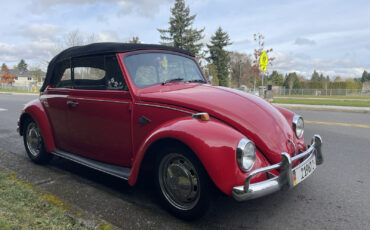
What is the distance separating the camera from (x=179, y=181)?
2.58 m

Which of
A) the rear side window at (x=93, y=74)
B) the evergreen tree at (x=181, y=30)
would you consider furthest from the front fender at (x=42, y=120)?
the evergreen tree at (x=181, y=30)

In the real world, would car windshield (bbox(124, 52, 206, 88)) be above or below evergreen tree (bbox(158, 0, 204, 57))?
below

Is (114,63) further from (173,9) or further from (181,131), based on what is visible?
(173,9)

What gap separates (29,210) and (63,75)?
2145mm

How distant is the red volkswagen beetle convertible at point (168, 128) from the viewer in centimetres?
234

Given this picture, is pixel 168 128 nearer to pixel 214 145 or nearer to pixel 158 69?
pixel 214 145

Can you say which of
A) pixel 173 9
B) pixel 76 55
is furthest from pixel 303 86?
pixel 76 55

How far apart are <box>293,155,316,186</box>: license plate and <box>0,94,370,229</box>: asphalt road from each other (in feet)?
1.34

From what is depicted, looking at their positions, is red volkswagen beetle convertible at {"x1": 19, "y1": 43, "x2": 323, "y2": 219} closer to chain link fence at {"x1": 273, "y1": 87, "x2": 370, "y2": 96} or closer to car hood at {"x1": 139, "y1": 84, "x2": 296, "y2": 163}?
car hood at {"x1": 139, "y1": 84, "x2": 296, "y2": 163}

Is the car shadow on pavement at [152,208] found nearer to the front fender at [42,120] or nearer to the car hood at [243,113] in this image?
the car hood at [243,113]

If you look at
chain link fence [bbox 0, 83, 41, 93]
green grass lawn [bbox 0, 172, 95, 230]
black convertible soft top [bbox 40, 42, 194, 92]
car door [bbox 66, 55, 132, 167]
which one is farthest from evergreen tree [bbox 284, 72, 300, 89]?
green grass lawn [bbox 0, 172, 95, 230]

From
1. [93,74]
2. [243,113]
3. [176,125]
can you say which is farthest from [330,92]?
[176,125]

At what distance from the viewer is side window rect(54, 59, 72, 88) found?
3.94 metres

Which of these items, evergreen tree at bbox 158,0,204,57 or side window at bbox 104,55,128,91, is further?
evergreen tree at bbox 158,0,204,57
